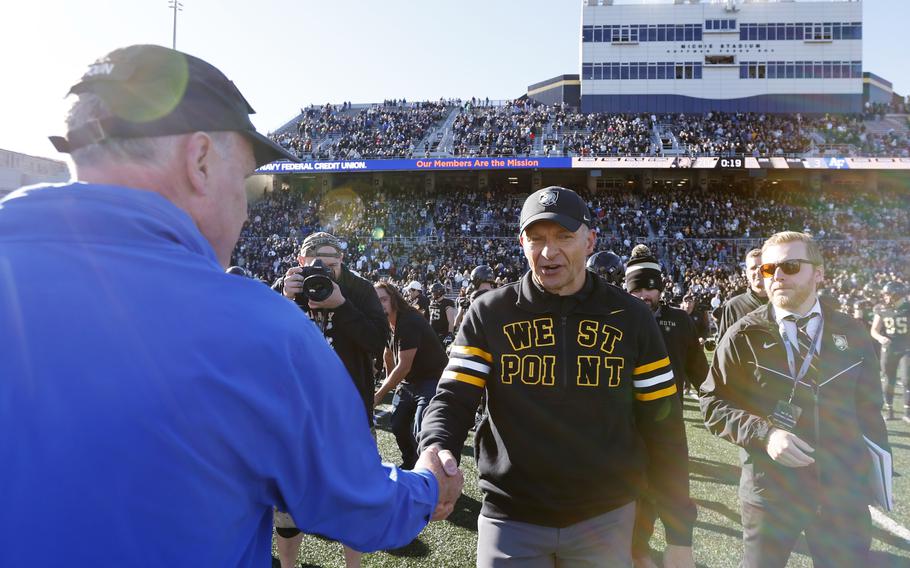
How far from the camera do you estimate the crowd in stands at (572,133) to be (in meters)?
37.2

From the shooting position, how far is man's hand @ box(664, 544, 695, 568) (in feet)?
7.82

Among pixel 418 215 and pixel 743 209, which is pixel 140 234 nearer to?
pixel 418 215

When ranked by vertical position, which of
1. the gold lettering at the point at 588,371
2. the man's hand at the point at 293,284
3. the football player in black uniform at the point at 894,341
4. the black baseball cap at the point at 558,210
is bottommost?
the football player in black uniform at the point at 894,341

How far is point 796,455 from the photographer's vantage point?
2.57m

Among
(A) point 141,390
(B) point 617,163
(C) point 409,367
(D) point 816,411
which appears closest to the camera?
(A) point 141,390

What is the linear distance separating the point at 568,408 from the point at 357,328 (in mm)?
1701

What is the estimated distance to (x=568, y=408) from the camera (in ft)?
7.70

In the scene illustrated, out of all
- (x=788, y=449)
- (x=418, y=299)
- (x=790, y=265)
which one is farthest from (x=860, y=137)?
(x=788, y=449)

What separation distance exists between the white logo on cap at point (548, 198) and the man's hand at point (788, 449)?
153 centimetres

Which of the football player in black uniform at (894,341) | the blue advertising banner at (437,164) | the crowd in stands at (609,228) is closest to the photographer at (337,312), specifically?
the football player in black uniform at (894,341)

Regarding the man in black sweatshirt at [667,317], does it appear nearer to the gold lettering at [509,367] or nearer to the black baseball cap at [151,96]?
the gold lettering at [509,367]

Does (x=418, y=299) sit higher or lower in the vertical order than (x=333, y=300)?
lower

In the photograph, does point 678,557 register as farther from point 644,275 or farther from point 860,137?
point 860,137

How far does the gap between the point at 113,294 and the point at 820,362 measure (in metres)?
3.10
